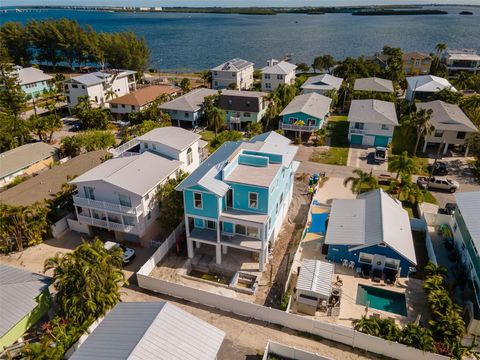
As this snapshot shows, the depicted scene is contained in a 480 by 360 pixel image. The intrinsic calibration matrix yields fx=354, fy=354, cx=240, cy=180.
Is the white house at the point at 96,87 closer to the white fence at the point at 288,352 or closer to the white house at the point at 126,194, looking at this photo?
the white house at the point at 126,194

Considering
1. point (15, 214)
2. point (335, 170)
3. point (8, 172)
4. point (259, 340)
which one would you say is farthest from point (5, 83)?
point (259, 340)

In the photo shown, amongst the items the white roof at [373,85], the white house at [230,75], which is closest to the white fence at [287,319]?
the white roof at [373,85]

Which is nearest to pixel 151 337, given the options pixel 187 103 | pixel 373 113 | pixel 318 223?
pixel 318 223

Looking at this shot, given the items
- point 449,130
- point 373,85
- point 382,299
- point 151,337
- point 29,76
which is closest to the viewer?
point 151,337

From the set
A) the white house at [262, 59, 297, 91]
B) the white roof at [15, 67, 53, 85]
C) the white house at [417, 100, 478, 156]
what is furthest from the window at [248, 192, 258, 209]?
the white roof at [15, 67, 53, 85]

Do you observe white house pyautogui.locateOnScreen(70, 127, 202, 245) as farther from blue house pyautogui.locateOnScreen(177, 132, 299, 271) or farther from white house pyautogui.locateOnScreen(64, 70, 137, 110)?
white house pyautogui.locateOnScreen(64, 70, 137, 110)

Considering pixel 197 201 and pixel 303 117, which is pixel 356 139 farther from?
pixel 197 201
